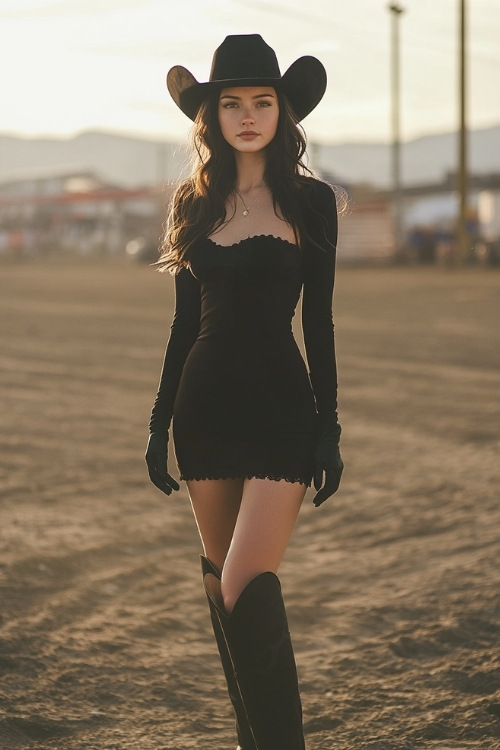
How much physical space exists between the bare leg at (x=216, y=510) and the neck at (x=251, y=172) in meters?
0.78

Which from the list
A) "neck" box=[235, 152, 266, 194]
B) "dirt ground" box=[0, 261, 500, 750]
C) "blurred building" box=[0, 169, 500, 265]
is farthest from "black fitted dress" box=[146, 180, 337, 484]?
"blurred building" box=[0, 169, 500, 265]

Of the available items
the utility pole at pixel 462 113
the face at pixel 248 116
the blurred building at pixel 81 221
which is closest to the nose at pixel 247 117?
the face at pixel 248 116

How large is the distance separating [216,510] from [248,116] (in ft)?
3.36

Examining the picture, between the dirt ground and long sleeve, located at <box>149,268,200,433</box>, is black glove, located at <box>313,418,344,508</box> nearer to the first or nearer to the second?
long sleeve, located at <box>149,268,200,433</box>

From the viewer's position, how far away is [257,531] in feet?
8.84

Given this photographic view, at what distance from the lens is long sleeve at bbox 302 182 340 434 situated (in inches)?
110

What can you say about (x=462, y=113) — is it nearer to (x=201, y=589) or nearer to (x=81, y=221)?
(x=201, y=589)

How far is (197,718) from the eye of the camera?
146 inches

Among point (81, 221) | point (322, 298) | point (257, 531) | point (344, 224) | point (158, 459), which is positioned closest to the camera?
point (257, 531)

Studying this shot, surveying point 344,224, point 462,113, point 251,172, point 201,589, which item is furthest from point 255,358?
point 344,224

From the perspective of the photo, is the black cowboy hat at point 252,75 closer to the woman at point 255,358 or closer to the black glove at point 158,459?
the woman at point 255,358

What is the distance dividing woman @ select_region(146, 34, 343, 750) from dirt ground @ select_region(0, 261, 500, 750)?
0.85m

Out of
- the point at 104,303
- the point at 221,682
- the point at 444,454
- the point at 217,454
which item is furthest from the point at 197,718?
the point at 104,303

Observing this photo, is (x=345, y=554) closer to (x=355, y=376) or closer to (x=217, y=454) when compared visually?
(x=217, y=454)
